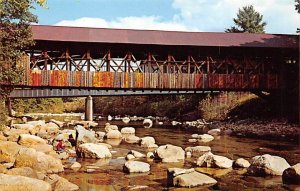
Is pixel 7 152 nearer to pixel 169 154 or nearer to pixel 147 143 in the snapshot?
pixel 169 154

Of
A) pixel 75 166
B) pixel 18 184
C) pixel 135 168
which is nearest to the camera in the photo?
pixel 18 184

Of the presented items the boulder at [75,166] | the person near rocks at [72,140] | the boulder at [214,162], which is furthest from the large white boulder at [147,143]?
the boulder at [75,166]

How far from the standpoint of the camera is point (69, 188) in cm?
955

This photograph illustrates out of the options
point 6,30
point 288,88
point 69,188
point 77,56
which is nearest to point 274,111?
point 288,88

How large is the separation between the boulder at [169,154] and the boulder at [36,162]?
393cm

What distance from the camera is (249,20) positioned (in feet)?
156

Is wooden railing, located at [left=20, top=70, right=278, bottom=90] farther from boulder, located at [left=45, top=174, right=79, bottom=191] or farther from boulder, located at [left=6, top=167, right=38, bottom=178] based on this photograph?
boulder, located at [left=45, top=174, right=79, bottom=191]

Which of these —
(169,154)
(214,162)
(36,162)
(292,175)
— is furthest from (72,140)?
(292,175)

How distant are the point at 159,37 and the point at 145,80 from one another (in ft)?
10.0

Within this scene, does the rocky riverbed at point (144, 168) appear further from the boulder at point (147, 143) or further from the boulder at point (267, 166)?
the boulder at point (147, 143)

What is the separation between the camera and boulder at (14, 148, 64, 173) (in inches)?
443

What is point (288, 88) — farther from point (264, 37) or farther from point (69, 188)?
point (69, 188)

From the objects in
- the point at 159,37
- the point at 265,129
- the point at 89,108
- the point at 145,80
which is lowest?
the point at 265,129

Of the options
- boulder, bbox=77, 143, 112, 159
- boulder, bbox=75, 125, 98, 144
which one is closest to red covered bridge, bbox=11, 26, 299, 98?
boulder, bbox=75, 125, 98, 144
